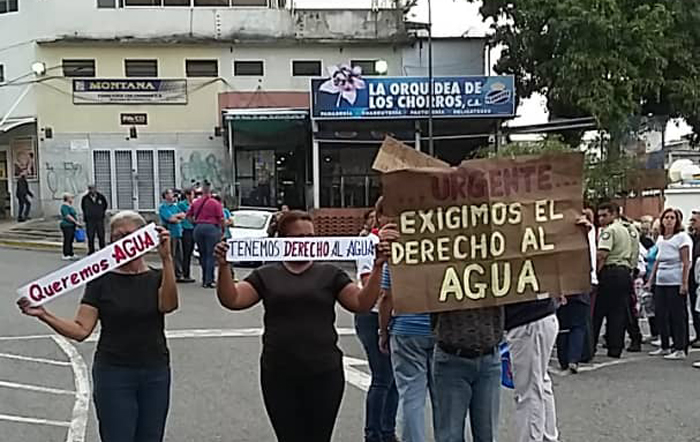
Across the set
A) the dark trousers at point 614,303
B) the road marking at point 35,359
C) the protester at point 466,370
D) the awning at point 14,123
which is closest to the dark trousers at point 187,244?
the road marking at point 35,359

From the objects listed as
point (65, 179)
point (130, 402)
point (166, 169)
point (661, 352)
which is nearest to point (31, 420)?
point (130, 402)

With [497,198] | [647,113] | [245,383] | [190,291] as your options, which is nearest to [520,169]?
[497,198]

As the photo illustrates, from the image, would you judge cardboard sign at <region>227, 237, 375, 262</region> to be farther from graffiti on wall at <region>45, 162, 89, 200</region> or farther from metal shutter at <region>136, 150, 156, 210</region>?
graffiti on wall at <region>45, 162, 89, 200</region>

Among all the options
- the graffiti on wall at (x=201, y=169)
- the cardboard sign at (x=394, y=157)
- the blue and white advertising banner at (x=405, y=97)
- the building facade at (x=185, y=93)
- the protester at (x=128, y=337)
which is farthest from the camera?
the graffiti on wall at (x=201, y=169)

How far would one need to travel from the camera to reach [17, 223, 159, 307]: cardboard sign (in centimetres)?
478

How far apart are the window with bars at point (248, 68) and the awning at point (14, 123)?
7.37 meters

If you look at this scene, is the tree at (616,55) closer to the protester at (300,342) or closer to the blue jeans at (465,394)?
the blue jeans at (465,394)

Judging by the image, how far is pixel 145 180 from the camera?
30.9 m

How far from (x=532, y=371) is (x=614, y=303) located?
469cm

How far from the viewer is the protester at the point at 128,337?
4.84 m

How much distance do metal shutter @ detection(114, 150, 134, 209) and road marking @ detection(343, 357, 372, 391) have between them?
73.3 feet

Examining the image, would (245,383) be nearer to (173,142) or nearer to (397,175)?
(397,175)

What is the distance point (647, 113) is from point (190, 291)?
19.0 m

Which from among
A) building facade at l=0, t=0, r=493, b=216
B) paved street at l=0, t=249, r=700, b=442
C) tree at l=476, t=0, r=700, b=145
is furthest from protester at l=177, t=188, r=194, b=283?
tree at l=476, t=0, r=700, b=145
